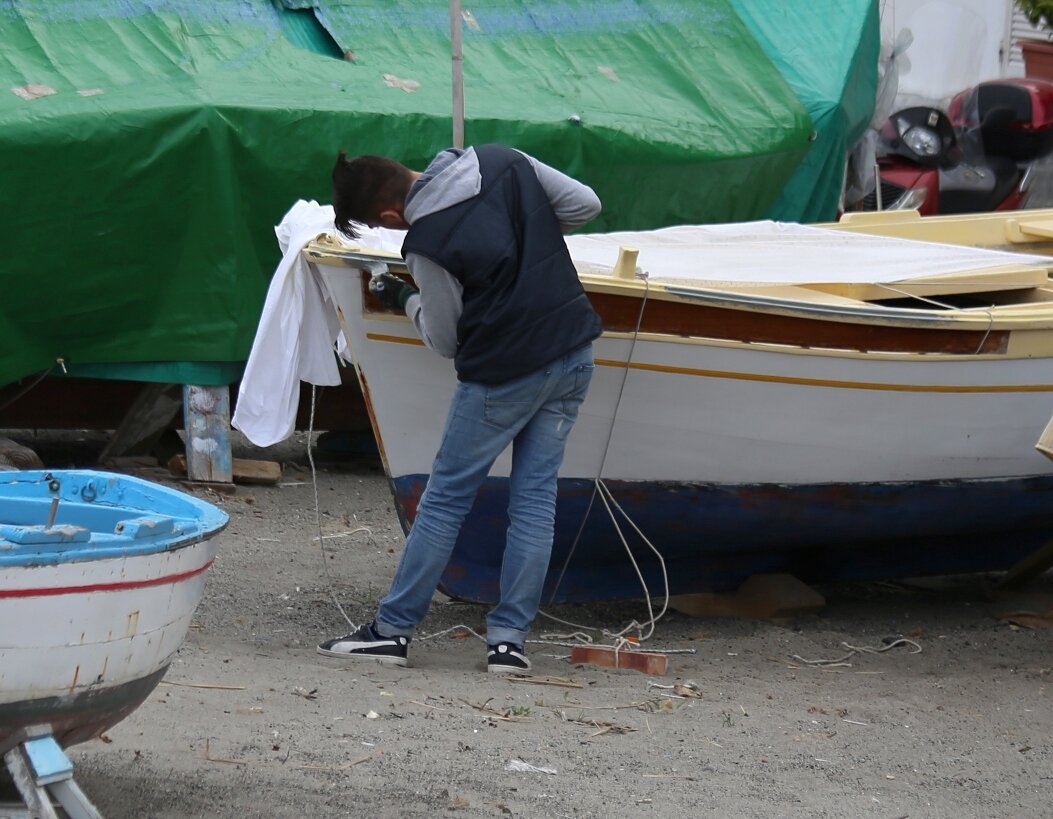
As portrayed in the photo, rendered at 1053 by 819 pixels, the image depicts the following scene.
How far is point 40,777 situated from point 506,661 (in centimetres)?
195

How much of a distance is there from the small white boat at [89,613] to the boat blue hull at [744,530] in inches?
83.5

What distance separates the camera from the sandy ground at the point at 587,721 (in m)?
3.28

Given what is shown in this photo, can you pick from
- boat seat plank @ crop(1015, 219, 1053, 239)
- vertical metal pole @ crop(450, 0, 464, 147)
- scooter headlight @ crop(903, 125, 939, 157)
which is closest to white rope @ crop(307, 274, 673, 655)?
vertical metal pole @ crop(450, 0, 464, 147)

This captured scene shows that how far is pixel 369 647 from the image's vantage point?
14.6 feet

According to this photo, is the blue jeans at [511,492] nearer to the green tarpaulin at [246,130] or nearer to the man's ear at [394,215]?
the man's ear at [394,215]

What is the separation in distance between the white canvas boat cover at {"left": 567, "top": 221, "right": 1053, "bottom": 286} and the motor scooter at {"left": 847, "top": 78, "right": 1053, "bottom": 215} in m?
4.73

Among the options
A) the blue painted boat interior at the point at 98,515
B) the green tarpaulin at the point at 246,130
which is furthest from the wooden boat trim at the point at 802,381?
the green tarpaulin at the point at 246,130

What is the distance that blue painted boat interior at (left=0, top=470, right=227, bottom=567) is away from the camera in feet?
8.77

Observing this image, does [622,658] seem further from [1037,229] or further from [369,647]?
[1037,229]

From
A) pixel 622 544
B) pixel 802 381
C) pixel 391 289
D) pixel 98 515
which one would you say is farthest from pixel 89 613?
pixel 802 381

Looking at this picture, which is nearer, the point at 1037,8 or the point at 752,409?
the point at 752,409

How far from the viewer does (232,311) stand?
6.86 m

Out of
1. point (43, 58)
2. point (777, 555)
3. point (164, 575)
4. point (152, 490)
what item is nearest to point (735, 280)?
point (777, 555)

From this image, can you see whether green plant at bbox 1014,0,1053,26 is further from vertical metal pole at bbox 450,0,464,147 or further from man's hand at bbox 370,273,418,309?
man's hand at bbox 370,273,418,309
